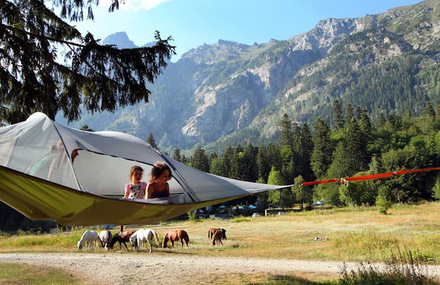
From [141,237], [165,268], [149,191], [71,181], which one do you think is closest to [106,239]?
[141,237]

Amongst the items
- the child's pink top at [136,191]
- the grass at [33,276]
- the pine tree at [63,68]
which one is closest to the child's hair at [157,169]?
the child's pink top at [136,191]

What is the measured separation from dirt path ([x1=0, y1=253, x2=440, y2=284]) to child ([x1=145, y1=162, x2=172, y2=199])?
4.63 m

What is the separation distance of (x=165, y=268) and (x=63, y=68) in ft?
22.6

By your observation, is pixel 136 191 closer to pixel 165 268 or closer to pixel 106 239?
pixel 165 268

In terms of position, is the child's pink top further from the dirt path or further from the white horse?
the white horse

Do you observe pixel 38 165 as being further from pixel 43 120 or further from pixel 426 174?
pixel 426 174

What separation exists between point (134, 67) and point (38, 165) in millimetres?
3121

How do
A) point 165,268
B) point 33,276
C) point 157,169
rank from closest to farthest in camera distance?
point 157,169 < point 33,276 < point 165,268

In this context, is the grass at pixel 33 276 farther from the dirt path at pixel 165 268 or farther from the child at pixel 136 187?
the child at pixel 136 187

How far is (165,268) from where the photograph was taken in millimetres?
10758

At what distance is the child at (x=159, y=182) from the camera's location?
5016 millimetres

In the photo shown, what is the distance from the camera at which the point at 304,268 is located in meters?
10.3

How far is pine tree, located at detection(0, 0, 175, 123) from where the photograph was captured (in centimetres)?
639

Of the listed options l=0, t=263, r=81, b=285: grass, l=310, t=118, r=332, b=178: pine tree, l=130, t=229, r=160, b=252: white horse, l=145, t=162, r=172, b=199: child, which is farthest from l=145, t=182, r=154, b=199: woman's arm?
l=310, t=118, r=332, b=178: pine tree
